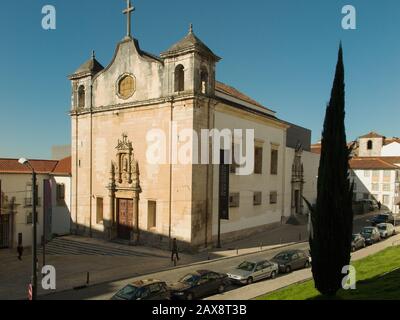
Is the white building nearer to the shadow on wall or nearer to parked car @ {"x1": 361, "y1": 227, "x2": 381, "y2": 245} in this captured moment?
parked car @ {"x1": 361, "y1": 227, "x2": 381, "y2": 245}

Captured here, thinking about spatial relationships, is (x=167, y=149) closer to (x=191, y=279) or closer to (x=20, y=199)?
(x=191, y=279)

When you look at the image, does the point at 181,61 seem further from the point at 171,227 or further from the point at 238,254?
the point at 238,254

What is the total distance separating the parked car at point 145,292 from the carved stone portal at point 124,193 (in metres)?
14.8

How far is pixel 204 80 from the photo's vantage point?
3003 cm

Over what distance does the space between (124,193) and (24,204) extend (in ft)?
34.0

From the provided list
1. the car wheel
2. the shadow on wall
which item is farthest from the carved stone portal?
A: the shadow on wall

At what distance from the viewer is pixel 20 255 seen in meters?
28.5

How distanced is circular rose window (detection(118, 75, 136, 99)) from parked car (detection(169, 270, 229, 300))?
1950cm

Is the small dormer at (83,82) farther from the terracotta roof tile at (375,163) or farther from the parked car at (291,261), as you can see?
the terracotta roof tile at (375,163)

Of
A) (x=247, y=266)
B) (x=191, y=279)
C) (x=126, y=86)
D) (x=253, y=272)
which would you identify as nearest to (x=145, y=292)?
(x=191, y=279)

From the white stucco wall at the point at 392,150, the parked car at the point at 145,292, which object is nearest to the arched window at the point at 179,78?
the parked car at the point at 145,292

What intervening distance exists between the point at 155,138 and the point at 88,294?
49.0ft
